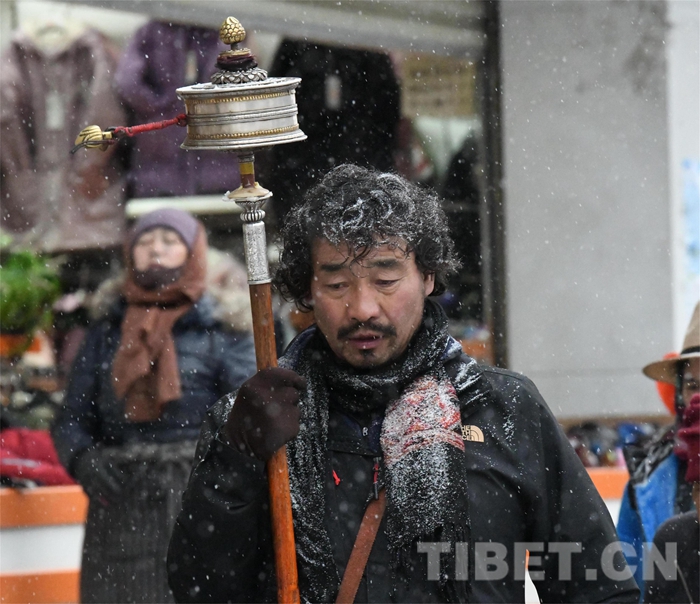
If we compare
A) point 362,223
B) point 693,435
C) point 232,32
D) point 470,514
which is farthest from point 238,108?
point 693,435

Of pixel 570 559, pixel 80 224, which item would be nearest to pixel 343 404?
pixel 570 559

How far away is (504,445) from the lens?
8.12ft

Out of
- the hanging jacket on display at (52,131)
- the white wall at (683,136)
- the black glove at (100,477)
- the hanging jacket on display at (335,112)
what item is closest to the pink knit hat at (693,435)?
the black glove at (100,477)

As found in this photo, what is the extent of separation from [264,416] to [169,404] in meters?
2.53

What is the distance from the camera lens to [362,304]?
8.07ft

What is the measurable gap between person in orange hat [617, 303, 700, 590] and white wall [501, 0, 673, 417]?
2574mm

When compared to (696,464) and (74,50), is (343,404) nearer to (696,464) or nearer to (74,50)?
(696,464)

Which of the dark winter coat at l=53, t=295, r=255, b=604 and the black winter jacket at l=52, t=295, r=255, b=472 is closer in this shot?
the dark winter coat at l=53, t=295, r=255, b=604

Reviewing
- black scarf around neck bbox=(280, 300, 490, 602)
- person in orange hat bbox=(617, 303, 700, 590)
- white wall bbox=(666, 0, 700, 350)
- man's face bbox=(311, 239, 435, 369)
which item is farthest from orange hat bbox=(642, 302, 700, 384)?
white wall bbox=(666, 0, 700, 350)

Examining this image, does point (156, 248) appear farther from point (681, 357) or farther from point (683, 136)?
point (683, 136)

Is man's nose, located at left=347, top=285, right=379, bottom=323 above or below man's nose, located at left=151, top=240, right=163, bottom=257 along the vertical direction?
above

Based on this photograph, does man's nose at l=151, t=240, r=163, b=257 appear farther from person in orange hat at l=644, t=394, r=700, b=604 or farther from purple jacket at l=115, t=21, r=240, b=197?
person in orange hat at l=644, t=394, r=700, b=604

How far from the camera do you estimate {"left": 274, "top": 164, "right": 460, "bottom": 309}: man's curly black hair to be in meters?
2.53

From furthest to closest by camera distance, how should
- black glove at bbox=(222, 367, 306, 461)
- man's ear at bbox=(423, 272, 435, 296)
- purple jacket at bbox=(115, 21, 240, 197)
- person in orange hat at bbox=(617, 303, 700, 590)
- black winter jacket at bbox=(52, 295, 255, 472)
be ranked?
purple jacket at bbox=(115, 21, 240, 197) < black winter jacket at bbox=(52, 295, 255, 472) < person in orange hat at bbox=(617, 303, 700, 590) < man's ear at bbox=(423, 272, 435, 296) < black glove at bbox=(222, 367, 306, 461)
